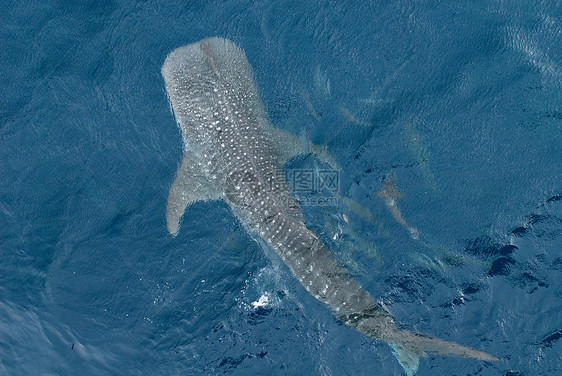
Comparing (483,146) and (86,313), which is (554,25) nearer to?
(483,146)

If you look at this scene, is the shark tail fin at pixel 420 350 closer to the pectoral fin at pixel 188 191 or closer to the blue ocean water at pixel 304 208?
the blue ocean water at pixel 304 208

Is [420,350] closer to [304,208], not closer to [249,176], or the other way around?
[304,208]

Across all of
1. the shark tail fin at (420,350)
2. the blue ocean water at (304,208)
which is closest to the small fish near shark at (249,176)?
the shark tail fin at (420,350)

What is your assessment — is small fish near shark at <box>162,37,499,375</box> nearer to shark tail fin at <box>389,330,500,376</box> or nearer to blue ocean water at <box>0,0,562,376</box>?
shark tail fin at <box>389,330,500,376</box>

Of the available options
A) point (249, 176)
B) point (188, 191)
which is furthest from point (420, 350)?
point (188, 191)

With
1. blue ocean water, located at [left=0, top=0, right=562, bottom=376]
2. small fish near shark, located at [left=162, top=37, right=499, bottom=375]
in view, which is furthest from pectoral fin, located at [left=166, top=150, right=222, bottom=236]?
blue ocean water, located at [left=0, top=0, right=562, bottom=376]

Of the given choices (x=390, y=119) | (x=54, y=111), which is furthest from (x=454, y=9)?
(x=54, y=111)
